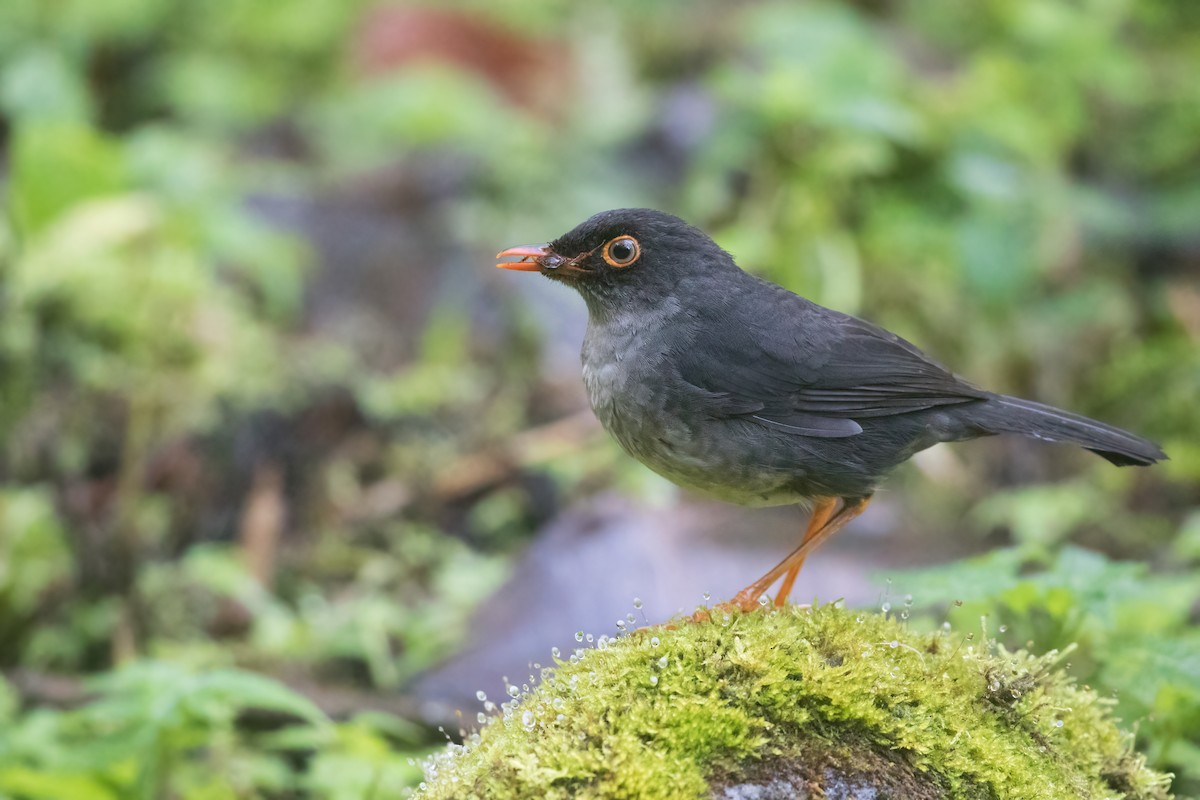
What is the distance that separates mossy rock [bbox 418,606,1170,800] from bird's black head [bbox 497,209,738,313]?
51.1 inches

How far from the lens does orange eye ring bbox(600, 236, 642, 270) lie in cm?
377

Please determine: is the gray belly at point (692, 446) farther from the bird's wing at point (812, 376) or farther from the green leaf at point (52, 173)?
the green leaf at point (52, 173)

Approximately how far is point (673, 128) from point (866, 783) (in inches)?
290

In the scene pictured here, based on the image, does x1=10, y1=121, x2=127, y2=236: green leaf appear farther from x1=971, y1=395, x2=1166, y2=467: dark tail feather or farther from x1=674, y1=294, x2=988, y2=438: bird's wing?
x1=971, y1=395, x2=1166, y2=467: dark tail feather

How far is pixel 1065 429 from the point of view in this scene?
11.4 feet

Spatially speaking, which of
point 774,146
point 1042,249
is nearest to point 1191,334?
point 1042,249

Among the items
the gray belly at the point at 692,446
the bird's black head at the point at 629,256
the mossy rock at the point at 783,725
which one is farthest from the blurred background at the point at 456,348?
the bird's black head at the point at 629,256

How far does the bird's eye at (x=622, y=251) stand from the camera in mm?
3773

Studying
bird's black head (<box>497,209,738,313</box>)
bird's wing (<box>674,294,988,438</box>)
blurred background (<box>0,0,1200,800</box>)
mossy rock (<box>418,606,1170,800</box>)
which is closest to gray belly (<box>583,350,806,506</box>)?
bird's wing (<box>674,294,988,438</box>)

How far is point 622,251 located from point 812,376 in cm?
75

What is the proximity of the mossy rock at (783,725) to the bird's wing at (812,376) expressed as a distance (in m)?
0.83

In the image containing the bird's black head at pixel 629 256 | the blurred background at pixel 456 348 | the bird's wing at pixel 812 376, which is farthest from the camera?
the blurred background at pixel 456 348

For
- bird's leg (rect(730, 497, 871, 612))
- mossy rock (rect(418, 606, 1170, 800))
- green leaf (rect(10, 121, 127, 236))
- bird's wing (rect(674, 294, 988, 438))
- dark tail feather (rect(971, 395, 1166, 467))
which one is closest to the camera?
mossy rock (rect(418, 606, 1170, 800))

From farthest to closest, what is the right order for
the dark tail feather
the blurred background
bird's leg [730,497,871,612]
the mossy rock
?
the blurred background
the dark tail feather
bird's leg [730,497,871,612]
the mossy rock
